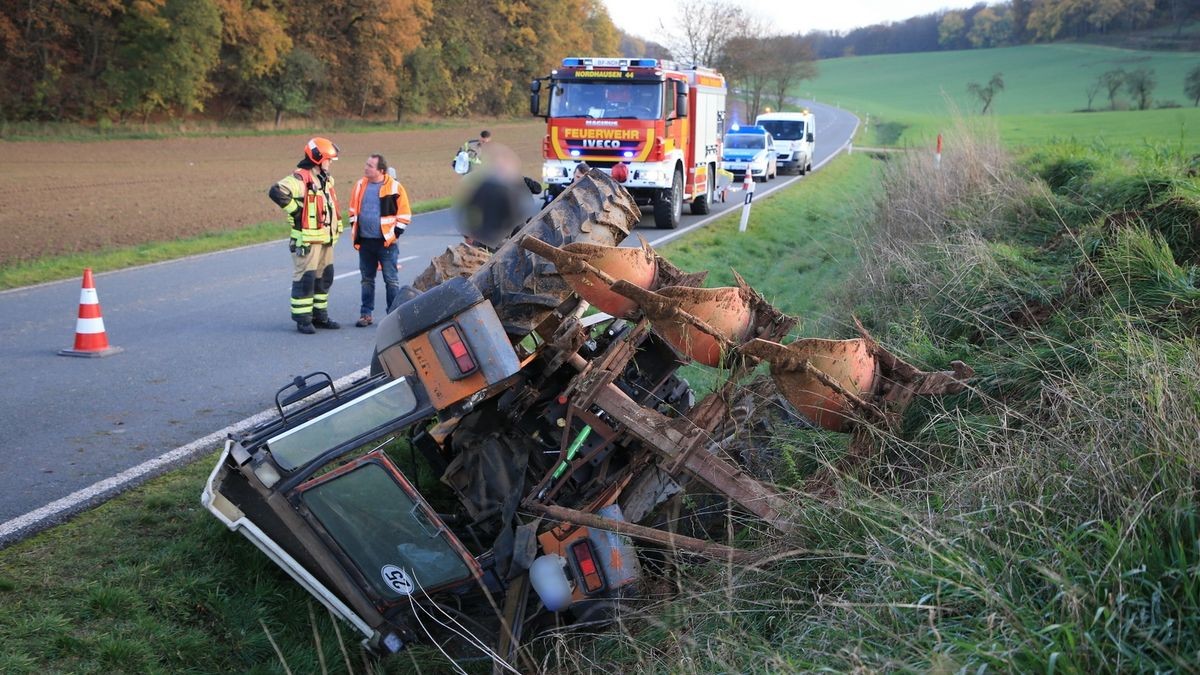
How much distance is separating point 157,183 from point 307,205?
17916 mm

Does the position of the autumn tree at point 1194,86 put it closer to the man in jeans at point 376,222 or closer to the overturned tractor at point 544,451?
the man in jeans at point 376,222

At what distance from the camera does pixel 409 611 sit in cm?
416

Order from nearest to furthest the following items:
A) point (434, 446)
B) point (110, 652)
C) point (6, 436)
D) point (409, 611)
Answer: point (110, 652) → point (409, 611) → point (434, 446) → point (6, 436)

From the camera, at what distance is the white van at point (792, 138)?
3272 centimetres

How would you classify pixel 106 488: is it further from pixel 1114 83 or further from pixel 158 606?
pixel 1114 83

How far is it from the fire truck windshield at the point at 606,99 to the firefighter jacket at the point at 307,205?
8372mm

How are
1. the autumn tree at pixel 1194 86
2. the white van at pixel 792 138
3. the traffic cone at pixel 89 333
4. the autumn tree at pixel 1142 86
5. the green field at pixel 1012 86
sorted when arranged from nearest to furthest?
the traffic cone at pixel 89 333 → the white van at pixel 792 138 → the autumn tree at pixel 1194 86 → the green field at pixel 1012 86 → the autumn tree at pixel 1142 86

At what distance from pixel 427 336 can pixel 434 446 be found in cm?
149

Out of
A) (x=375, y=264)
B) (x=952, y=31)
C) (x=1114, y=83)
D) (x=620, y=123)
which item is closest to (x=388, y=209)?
(x=375, y=264)

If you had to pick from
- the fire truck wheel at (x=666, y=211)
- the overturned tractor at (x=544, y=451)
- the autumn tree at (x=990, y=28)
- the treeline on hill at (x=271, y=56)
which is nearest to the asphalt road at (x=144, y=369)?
the overturned tractor at (x=544, y=451)

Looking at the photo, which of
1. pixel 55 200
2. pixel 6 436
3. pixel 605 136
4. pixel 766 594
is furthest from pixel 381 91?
pixel 766 594

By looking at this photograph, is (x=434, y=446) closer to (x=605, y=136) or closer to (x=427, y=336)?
(x=427, y=336)

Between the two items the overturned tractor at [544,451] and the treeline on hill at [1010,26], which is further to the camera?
the treeline on hill at [1010,26]

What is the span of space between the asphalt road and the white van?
875 inches
